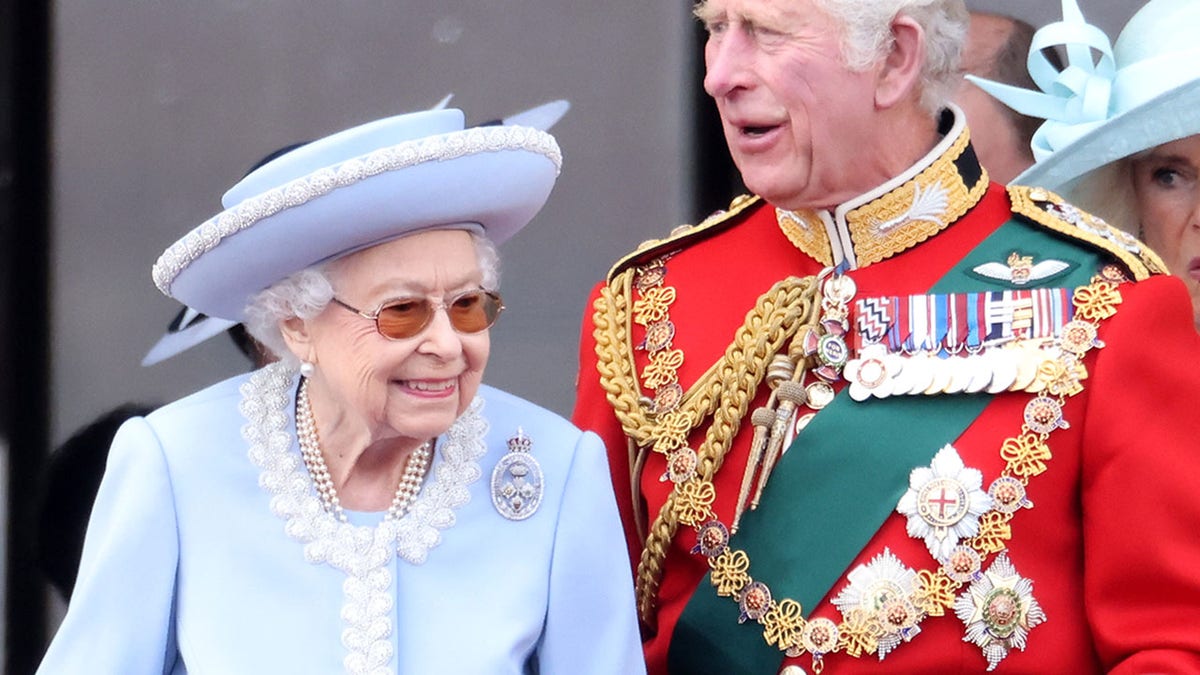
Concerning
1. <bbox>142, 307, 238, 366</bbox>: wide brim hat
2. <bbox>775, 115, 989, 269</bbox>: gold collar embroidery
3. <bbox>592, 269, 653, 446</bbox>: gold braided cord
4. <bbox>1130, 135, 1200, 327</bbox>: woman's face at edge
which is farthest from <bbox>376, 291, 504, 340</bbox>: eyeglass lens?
<bbox>142, 307, 238, 366</bbox>: wide brim hat

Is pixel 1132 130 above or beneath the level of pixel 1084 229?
above

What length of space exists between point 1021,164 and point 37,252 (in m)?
2.11

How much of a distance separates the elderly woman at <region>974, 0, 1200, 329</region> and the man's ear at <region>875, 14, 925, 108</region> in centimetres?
56

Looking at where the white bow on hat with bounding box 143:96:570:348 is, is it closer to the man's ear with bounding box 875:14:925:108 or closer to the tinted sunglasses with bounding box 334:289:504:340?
the tinted sunglasses with bounding box 334:289:504:340

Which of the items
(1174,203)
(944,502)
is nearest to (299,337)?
(944,502)

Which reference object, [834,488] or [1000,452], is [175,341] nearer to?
[834,488]

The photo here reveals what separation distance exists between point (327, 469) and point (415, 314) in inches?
11.2

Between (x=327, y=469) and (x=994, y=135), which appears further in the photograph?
(x=994, y=135)

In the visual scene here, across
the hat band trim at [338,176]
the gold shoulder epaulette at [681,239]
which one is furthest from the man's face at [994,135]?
the hat band trim at [338,176]

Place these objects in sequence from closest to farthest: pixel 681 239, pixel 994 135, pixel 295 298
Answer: pixel 295 298, pixel 681 239, pixel 994 135

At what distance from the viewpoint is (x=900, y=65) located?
322 cm

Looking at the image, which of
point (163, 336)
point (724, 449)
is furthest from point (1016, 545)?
point (163, 336)

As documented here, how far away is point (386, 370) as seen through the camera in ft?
9.09

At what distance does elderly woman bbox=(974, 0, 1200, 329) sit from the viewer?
3.62m
